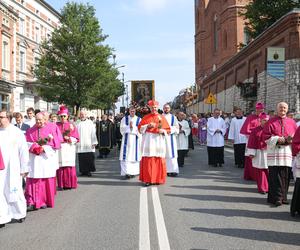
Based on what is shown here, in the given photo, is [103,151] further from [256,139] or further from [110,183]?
[256,139]

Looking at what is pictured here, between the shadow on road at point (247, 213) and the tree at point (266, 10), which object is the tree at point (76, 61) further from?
the shadow on road at point (247, 213)

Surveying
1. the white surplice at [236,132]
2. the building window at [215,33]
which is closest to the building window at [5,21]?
the white surplice at [236,132]

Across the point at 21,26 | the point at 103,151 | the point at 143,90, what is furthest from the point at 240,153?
the point at 21,26

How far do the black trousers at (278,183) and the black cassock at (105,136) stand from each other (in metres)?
12.4

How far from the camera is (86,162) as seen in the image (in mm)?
13156

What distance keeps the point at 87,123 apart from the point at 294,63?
11176 millimetres

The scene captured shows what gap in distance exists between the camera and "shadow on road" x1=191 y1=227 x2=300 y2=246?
618 cm

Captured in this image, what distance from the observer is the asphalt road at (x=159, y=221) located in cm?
610

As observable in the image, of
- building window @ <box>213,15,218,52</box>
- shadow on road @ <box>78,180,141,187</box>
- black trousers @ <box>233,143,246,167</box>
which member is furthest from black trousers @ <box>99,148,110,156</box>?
building window @ <box>213,15,218,52</box>

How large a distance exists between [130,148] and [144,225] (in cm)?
579

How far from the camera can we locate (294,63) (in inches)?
789

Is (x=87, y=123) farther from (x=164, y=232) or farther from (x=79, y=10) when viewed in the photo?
(x=79, y=10)

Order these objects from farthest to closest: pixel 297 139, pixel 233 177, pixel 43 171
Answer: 1. pixel 233 177
2. pixel 43 171
3. pixel 297 139

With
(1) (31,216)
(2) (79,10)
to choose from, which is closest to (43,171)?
(1) (31,216)
